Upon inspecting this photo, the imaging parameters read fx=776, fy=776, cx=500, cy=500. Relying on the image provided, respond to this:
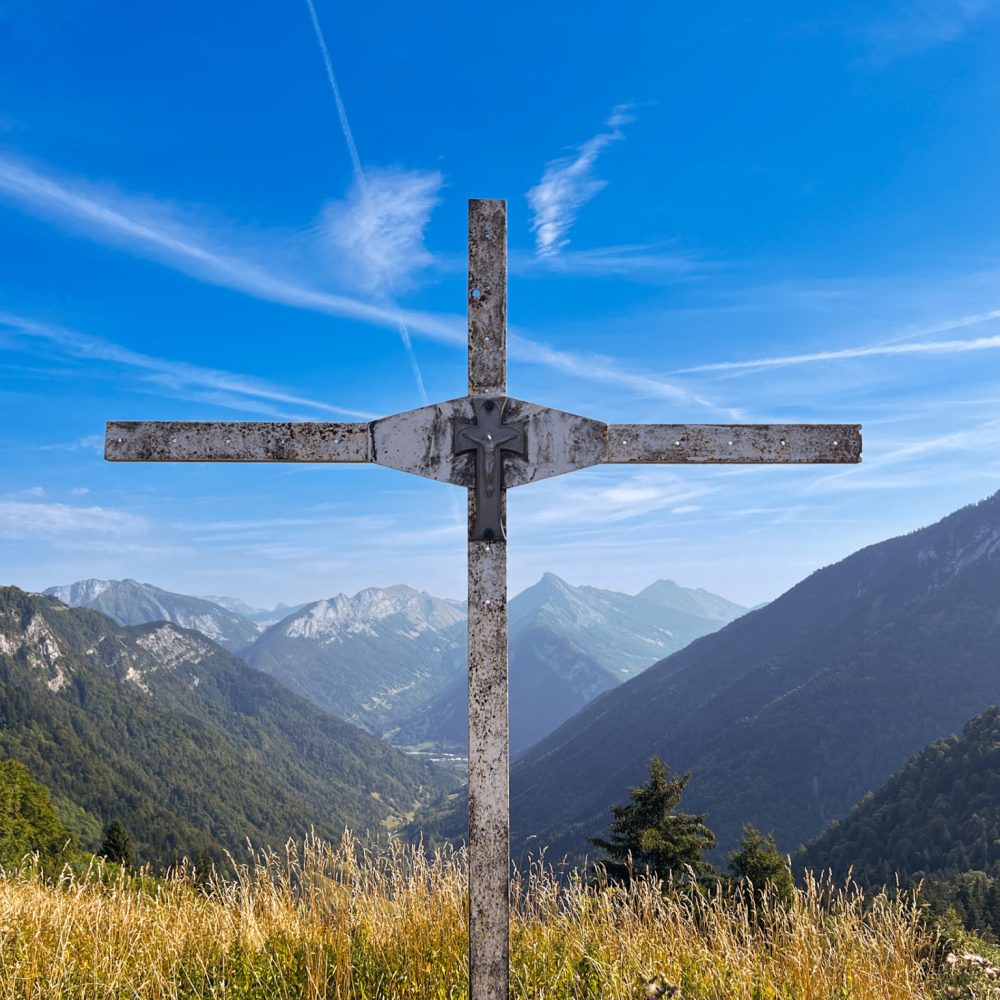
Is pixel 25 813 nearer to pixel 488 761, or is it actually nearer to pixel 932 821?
pixel 488 761

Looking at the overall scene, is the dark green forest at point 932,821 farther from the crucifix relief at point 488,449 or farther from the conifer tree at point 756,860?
the crucifix relief at point 488,449

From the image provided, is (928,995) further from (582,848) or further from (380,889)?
(582,848)

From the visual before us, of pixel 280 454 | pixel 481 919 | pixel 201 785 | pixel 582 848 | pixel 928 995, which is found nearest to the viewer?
pixel 481 919

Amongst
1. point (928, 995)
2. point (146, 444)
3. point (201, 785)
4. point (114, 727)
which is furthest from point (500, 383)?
point (114, 727)

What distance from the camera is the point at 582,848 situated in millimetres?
156125

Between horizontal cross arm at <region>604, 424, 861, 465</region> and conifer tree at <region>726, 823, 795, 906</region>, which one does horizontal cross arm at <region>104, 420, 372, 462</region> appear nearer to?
horizontal cross arm at <region>604, 424, 861, 465</region>

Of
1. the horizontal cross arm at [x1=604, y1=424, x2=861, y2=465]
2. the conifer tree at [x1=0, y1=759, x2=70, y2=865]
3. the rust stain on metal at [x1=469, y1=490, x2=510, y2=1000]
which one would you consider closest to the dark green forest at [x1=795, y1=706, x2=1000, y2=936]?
the conifer tree at [x1=0, y1=759, x2=70, y2=865]

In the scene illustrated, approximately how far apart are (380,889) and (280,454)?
9.07 feet

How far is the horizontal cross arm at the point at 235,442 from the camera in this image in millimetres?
3787

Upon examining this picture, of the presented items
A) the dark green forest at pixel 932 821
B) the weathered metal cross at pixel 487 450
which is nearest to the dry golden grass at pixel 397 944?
the weathered metal cross at pixel 487 450

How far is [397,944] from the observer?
4238 mm

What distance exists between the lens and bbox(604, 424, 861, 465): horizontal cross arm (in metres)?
3.84

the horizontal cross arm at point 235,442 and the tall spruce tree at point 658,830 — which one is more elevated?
the horizontal cross arm at point 235,442

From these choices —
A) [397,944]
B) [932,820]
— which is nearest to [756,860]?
[397,944]
